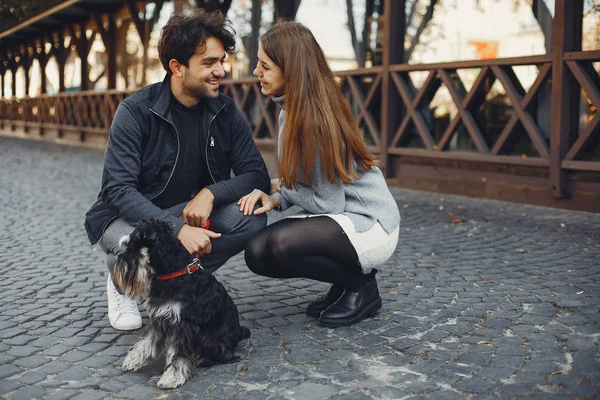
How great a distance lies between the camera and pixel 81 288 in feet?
16.9

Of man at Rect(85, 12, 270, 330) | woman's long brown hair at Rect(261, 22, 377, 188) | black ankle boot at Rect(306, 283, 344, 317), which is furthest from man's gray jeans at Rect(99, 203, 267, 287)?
black ankle boot at Rect(306, 283, 344, 317)

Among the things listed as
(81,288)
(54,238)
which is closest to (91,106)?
(54,238)

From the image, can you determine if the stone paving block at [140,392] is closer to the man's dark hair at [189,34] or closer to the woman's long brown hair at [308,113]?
the woman's long brown hair at [308,113]

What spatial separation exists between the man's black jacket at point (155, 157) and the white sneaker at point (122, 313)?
35cm

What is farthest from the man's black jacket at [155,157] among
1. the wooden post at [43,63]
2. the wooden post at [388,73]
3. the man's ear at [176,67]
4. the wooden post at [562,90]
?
the wooden post at [43,63]

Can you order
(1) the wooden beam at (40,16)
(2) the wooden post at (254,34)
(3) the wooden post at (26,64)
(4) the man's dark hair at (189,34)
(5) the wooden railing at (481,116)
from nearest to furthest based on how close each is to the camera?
(4) the man's dark hair at (189,34) → (5) the wooden railing at (481,116) → (2) the wooden post at (254,34) → (1) the wooden beam at (40,16) → (3) the wooden post at (26,64)

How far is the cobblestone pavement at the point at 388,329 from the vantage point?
3299mm

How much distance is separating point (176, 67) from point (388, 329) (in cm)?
182

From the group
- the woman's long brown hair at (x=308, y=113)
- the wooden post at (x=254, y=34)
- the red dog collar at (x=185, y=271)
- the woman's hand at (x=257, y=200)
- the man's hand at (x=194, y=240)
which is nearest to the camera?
the red dog collar at (x=185, y=271)

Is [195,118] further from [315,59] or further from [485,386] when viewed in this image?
[485,386]

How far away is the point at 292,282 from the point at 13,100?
28.3 meters

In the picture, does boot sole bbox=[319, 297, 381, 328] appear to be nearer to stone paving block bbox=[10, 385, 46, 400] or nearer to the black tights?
the black tights

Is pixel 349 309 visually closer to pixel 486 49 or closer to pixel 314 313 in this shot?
pixel 314 313

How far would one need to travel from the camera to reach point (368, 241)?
3.97 meters
